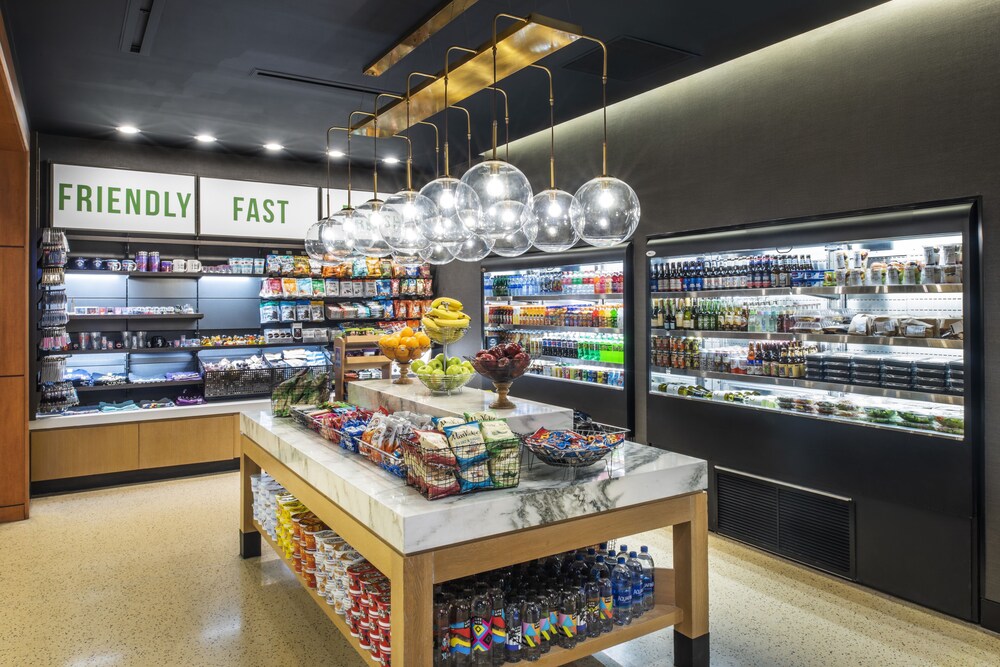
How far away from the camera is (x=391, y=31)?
3.87 m

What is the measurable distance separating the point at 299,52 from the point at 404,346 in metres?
2.05

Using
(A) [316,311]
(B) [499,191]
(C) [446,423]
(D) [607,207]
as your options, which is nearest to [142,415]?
(A) [316,311]

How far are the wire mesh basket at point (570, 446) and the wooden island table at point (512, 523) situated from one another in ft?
0.25

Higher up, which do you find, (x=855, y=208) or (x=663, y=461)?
(x=855, y=208)

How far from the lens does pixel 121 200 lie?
20.7 feet

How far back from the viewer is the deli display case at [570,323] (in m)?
5.48

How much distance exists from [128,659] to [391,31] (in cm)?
365

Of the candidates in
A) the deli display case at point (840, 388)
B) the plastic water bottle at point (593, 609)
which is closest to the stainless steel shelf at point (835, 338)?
the deli display case at point (840, 388)

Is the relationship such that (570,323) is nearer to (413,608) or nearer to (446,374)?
(446,374)

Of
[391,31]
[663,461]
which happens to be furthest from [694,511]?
[391,31]

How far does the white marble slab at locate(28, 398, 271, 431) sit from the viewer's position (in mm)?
5703

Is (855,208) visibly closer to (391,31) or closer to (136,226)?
(391,31)

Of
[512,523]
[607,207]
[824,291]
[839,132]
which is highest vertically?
[839,132]

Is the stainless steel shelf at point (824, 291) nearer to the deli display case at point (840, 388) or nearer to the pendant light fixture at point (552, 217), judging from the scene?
the deli display case at point (840, 388)
